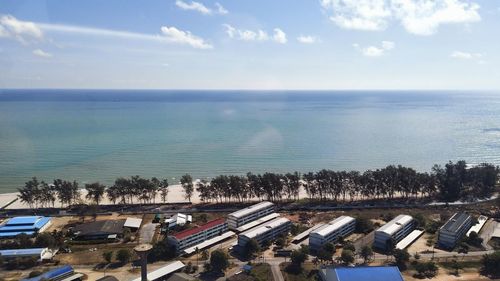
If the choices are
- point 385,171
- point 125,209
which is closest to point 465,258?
point 385,171

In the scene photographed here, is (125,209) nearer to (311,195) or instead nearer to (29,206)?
(29,206)

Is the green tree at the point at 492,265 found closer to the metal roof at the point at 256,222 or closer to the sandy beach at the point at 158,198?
the metal roof at the point at 256,222

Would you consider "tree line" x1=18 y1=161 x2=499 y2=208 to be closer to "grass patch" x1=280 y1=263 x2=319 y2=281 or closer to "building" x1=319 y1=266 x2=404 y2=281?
"grass patch" x1=280 y1=263 x2=319 y2=281

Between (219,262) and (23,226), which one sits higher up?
(23,226)

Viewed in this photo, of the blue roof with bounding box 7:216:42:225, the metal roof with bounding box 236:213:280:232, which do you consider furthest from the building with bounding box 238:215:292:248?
the blue roof with bounding box 7:216:42:225

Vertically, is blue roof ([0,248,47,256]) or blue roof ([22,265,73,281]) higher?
blue roof ([0,248,47,256])

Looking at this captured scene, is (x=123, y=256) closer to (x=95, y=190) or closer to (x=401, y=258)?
(x=95, y=190)

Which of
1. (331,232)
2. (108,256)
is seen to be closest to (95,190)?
(108,256)
